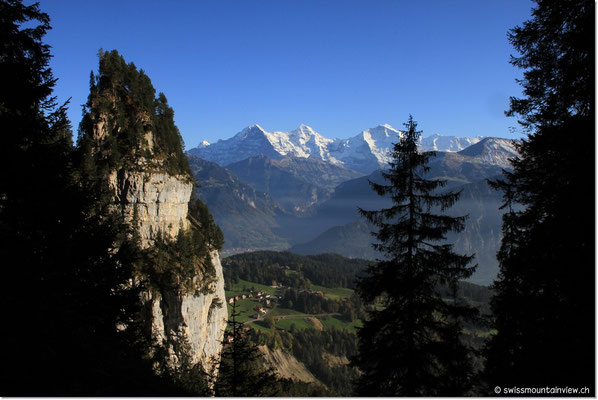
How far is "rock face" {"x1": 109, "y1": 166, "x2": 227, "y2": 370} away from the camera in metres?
38.8

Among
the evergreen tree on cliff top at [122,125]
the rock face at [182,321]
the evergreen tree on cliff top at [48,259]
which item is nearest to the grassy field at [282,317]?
the rock face at [182,321]

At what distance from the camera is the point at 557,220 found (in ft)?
34.8

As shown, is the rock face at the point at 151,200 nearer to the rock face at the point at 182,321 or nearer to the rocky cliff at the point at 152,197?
the rocky cliff at the point at 152,197

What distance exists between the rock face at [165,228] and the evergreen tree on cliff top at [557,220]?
1362 inches

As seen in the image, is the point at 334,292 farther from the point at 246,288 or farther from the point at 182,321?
the point at 182,321

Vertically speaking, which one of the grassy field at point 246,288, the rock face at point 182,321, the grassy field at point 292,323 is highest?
the rock face at point 182,321

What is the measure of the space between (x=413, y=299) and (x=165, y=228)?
36.1m

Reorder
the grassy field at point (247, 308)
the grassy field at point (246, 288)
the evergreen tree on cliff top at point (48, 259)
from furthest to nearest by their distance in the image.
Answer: the grassy field at point (246, 288) → the grassy field at point (247, 308) → the evergreen tree on cliff top at point (48, 259)

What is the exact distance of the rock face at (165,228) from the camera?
127ft

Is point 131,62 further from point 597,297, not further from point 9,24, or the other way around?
point 597,297

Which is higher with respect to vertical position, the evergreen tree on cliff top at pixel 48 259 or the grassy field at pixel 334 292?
the evergreen tree on cliff top at pixel 48 259

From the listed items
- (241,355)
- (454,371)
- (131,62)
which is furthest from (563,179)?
(131,62)

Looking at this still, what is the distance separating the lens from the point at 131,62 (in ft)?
148

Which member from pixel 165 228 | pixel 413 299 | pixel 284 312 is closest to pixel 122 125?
pixel 165 228
